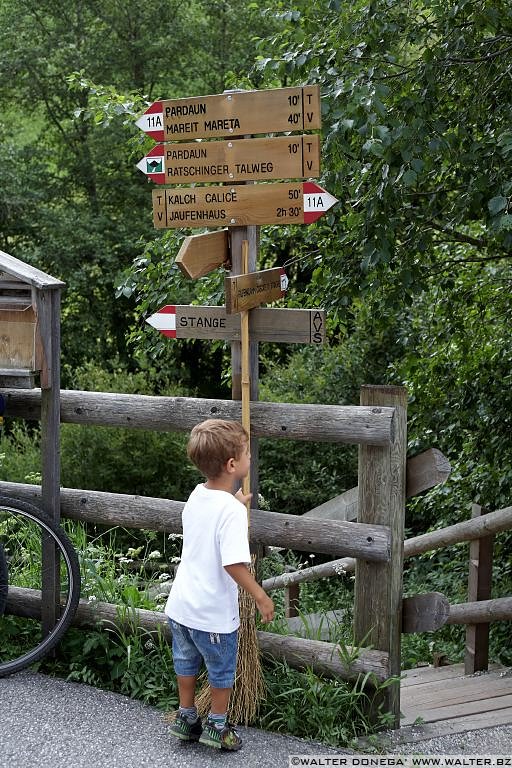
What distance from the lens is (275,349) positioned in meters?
13.2

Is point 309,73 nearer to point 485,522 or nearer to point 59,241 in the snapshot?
point 485,522

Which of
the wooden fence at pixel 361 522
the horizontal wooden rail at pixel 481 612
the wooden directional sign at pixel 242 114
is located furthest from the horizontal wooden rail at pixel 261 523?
the horizontal wooden rail at pixel 481 612

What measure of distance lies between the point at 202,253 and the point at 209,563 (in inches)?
51.9

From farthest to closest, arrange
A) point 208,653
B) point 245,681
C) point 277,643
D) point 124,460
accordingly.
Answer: point 124,460, point 277,643, point 245,681, point 208,653

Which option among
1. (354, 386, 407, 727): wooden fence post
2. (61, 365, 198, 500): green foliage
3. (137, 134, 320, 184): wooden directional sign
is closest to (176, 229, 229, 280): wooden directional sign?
(137, 134, 320, 184): wooden directional sign

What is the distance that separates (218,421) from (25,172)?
41.3 ft

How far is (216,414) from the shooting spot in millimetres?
4199

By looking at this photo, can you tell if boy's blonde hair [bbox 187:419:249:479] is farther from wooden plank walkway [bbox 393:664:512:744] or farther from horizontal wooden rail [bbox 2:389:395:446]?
wooden plank walkway [bbox 393:664:512:744]

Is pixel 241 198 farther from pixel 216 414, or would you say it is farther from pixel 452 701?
pixel 452 701

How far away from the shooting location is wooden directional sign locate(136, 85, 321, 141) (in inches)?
157

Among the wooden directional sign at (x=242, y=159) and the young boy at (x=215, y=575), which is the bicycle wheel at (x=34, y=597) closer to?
the young boy at (x=215, y=575)

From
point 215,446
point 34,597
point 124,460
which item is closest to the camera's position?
point 215,446

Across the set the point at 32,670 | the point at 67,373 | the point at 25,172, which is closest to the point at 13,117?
the point at 25,172

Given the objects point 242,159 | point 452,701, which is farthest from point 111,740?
point 242,159
